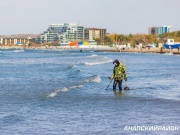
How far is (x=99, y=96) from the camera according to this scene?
68.8 feet

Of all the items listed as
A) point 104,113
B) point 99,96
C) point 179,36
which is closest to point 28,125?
point 104,113

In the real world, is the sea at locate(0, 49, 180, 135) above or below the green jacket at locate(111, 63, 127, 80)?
below

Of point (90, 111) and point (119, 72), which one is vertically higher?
point (119, 72)

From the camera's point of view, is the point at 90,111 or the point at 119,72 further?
the point at 119,72

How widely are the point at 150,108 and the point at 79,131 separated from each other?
4703 millimetres

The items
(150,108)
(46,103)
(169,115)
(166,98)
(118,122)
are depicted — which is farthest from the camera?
(166,98)

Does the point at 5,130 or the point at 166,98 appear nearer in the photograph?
the point at 5,130

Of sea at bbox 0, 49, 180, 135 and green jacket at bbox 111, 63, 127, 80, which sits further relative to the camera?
green jacket at bbox 111, 63, 127, 80

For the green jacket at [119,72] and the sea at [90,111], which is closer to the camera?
the sea at [90,111]

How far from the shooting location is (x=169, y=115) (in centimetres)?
1530

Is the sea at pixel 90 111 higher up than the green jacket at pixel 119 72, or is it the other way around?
the green jacket at pixel 119 72

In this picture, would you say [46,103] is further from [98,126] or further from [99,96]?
[98,126]

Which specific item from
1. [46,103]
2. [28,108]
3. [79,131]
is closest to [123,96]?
[46,103]

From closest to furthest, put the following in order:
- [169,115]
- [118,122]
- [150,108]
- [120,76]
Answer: [118,122], [169,115], [150,108], [120,76]
